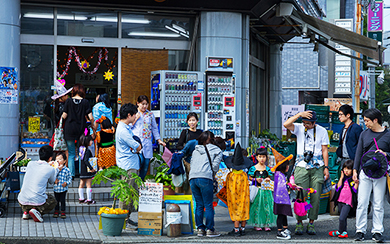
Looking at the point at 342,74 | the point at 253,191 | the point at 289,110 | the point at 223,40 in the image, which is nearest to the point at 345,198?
the point at 253,191

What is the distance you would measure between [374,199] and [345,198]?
49 cm

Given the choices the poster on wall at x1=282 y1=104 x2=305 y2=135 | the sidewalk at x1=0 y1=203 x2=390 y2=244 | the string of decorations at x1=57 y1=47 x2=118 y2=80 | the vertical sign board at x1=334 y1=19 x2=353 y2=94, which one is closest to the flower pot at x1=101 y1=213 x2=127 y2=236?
the sidewalk at x1=0 y1=203 x2=390 y2=244

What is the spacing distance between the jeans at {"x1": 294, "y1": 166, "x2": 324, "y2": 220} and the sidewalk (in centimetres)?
42

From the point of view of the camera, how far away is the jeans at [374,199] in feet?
24.8

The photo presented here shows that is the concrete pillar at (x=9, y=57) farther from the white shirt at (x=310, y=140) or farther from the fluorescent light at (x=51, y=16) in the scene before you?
the white shirt at (x=310, y=140)

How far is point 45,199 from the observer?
8727 mm

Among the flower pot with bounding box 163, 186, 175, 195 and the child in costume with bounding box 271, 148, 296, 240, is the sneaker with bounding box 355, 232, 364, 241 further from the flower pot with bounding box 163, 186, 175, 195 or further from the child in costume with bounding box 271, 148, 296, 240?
the flower pot with bounding box 163, 186, 175, 195

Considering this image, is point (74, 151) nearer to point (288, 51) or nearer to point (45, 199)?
point (45, 199)

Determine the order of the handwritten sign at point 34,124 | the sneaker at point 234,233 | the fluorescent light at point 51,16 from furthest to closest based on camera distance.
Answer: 1. the fluorescent light at point 51,16
2. the handwritten sign at point 34,124
3. the sneaker at point 234,233

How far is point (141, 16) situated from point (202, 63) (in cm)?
204

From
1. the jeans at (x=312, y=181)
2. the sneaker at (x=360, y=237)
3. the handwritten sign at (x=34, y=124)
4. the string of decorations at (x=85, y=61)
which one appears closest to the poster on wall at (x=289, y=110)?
the string of decorations at (x=85, y=61)

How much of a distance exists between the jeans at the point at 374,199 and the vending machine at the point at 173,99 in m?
5.55

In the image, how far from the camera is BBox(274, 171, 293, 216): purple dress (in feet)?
25.4

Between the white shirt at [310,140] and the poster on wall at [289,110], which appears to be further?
the poster on wall at [289,110]
